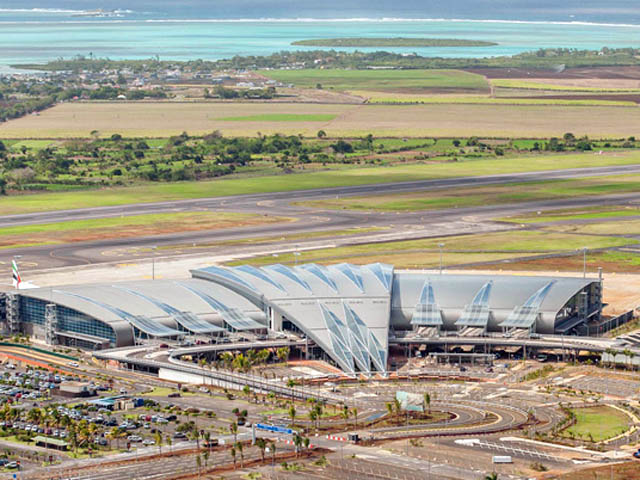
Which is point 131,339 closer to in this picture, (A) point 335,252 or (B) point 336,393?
(B) point 336,393

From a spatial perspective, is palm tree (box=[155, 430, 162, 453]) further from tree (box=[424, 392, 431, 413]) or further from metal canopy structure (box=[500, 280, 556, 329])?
metal canopy structure (box=[500, 280, 556, 329])

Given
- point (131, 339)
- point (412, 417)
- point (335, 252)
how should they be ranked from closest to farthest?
point (412, 417) → point (131, 339) → point (335, 252)

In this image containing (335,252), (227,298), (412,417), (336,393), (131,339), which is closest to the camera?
(412,417)

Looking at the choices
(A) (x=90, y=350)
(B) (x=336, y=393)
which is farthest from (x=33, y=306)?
(B) (x=336, y=393)

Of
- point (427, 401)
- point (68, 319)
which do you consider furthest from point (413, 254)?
point (427, 401)

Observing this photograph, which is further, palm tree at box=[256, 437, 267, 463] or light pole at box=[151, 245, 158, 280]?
light pole at box=[151, 245, 158, 280]

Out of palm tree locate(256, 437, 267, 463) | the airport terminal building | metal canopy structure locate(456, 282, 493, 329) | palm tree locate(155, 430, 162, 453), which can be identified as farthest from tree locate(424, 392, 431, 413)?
metal canopy structure locate(456, 282, 493, 329)
